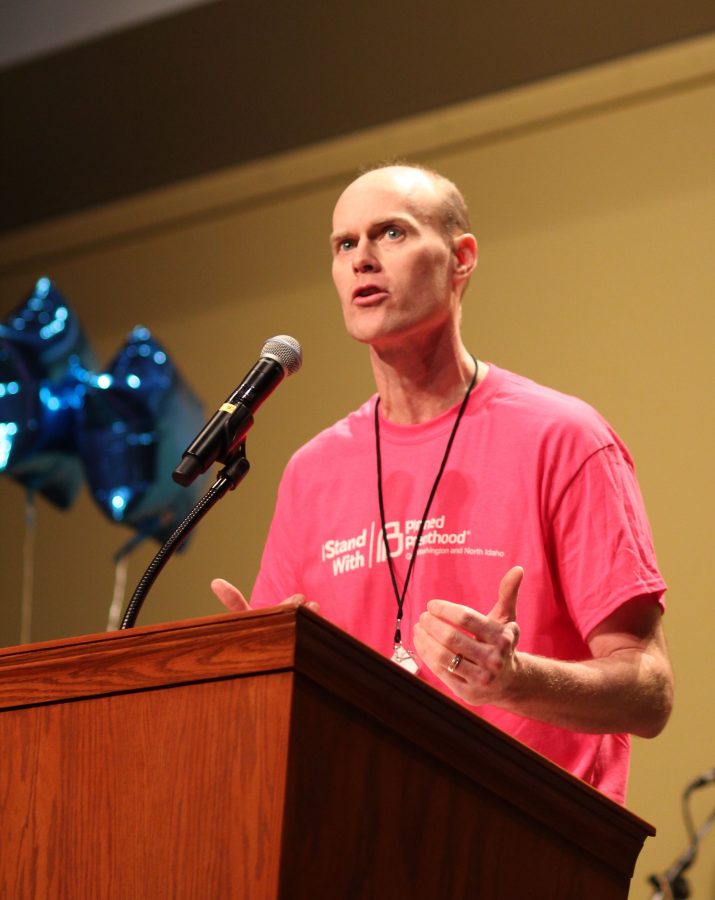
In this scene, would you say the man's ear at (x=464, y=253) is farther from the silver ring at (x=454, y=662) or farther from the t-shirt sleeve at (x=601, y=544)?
the silver ring at (x=454, y=662)

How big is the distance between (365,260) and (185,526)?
78 cm

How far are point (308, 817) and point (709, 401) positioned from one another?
2617 millimetres

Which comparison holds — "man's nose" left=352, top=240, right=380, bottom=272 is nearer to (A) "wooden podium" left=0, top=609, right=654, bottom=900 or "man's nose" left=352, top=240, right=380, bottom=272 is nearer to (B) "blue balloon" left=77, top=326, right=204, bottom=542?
(A) "wooden podium" left=0, top=609, right=654, bottom=900

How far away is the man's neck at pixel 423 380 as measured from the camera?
2219mm

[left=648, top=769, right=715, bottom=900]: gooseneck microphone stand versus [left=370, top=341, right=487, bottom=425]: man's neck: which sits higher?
[left=370, top=341, right=487, bottom=425]: man's neck

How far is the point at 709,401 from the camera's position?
11.5ft

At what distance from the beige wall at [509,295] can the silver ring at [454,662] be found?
6.84ft

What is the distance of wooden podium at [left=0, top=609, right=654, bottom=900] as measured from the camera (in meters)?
1.15

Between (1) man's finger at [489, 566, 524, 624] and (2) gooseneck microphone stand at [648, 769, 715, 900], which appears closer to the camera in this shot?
(1) man's finger at [489, 566, 524, 624]

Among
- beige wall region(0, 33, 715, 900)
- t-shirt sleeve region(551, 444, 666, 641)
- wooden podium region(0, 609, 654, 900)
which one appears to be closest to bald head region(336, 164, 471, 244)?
t-shirt sleeve region(551, 444, 666, 641)

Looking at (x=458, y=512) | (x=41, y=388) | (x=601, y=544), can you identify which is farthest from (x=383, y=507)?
(x=41, y=388)

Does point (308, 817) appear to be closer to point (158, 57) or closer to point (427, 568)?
point (427, 568)

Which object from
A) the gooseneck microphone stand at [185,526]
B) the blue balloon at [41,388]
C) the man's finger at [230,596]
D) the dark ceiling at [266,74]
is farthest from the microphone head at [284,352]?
the dark ceiling at [266,74]

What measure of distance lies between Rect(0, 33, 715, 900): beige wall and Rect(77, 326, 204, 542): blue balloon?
485 mm
